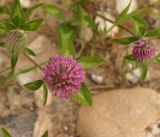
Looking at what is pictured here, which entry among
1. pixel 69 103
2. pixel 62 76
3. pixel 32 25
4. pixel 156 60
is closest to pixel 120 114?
pixel 69 103

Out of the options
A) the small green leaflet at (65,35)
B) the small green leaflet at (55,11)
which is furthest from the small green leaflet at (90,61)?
the small green leaflet at (55,11)

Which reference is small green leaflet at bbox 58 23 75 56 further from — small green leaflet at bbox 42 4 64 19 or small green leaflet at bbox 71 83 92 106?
small green leaflet at bbox 71 83 92 106

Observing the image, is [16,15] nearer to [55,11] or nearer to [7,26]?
[7,26]

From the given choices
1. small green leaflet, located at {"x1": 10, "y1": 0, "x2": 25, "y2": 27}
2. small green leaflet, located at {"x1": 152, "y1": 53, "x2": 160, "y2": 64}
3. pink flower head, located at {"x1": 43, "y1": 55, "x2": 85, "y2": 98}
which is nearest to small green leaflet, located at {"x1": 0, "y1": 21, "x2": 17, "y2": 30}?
small green leaflet, located at {"x1": 10, "y1": 0, "x2": 25, "y2": 27}

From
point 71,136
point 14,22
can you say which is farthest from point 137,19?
point 71,136

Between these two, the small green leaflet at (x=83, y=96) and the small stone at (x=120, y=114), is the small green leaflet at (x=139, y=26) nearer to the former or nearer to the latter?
the small green leaflet at (x=83, y=96)

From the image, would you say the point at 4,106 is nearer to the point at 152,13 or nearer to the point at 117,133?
the point at 117,133
